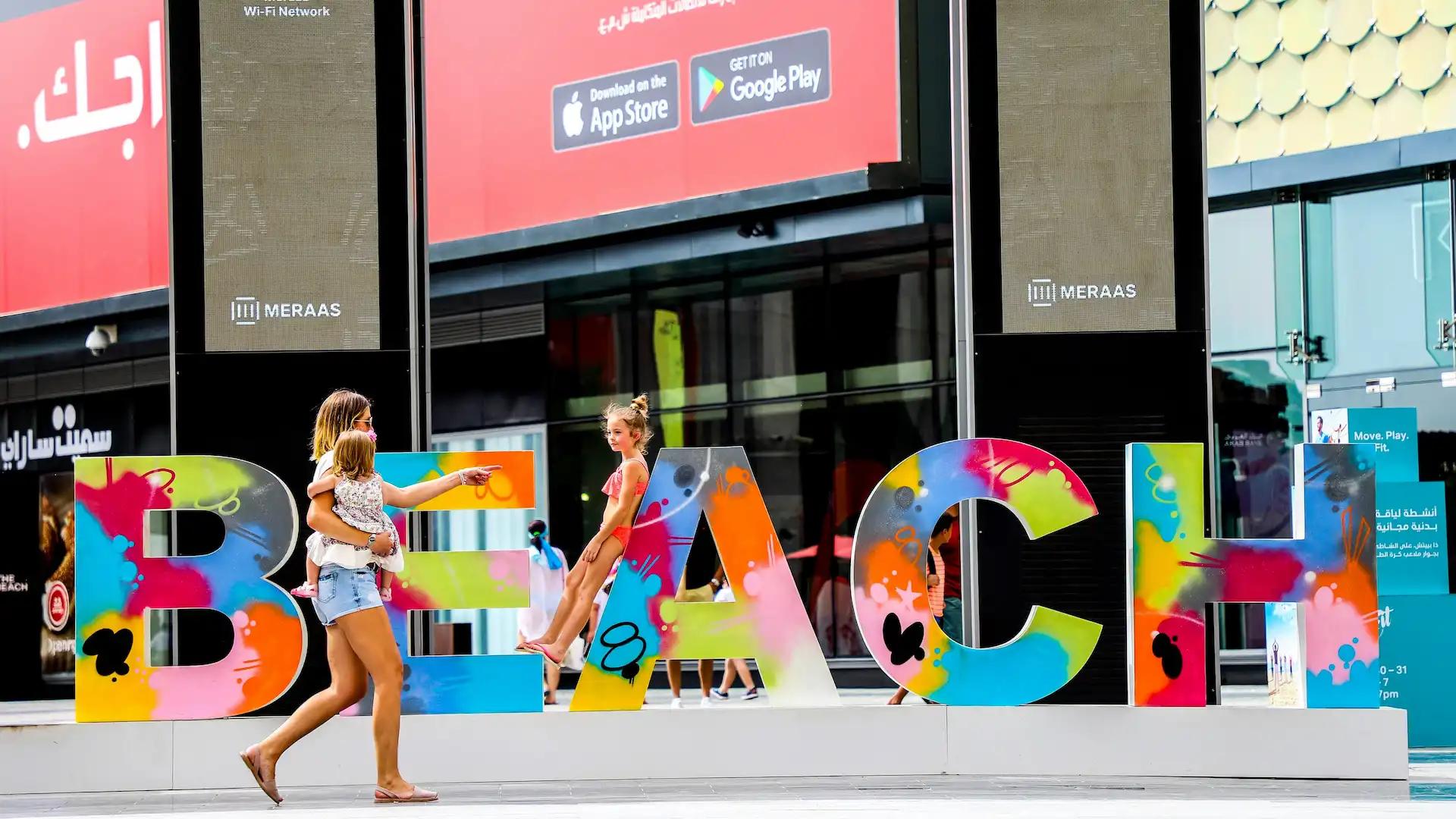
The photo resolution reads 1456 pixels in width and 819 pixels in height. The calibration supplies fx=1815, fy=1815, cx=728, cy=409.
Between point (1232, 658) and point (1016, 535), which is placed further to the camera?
point (1232, 658)

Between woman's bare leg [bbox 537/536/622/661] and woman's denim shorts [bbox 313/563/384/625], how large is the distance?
56.0 inches

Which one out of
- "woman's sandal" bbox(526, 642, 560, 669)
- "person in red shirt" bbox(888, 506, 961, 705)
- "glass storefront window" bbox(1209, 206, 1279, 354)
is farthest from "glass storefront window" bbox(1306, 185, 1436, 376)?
"woman's sandal" bbox(526, 642, 560, 669)

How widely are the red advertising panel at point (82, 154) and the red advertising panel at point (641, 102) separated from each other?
352 cm

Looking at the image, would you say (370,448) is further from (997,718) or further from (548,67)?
(548,67)

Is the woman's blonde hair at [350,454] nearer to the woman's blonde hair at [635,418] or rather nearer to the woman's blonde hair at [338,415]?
the woman's blonde hair at [338,415]

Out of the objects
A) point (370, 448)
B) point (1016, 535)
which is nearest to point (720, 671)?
point (1016, 535)

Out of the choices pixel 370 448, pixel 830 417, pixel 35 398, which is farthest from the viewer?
pixel 35 398

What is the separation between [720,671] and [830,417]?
297 centimetres

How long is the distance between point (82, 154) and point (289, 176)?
1321 cm

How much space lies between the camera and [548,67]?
62.0 ft

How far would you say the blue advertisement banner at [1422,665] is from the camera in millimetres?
11570

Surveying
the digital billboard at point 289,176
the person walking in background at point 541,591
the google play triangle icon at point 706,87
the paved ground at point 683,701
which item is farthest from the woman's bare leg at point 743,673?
the digital billboard at point 289,176

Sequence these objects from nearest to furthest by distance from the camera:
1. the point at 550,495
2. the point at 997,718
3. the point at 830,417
Result: the point at 997,718 < the point at 830,417 < the point at 550,495

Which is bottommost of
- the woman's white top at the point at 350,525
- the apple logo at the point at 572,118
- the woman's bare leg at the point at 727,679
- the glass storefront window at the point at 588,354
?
the woman's bare leg at the point at 727,679
